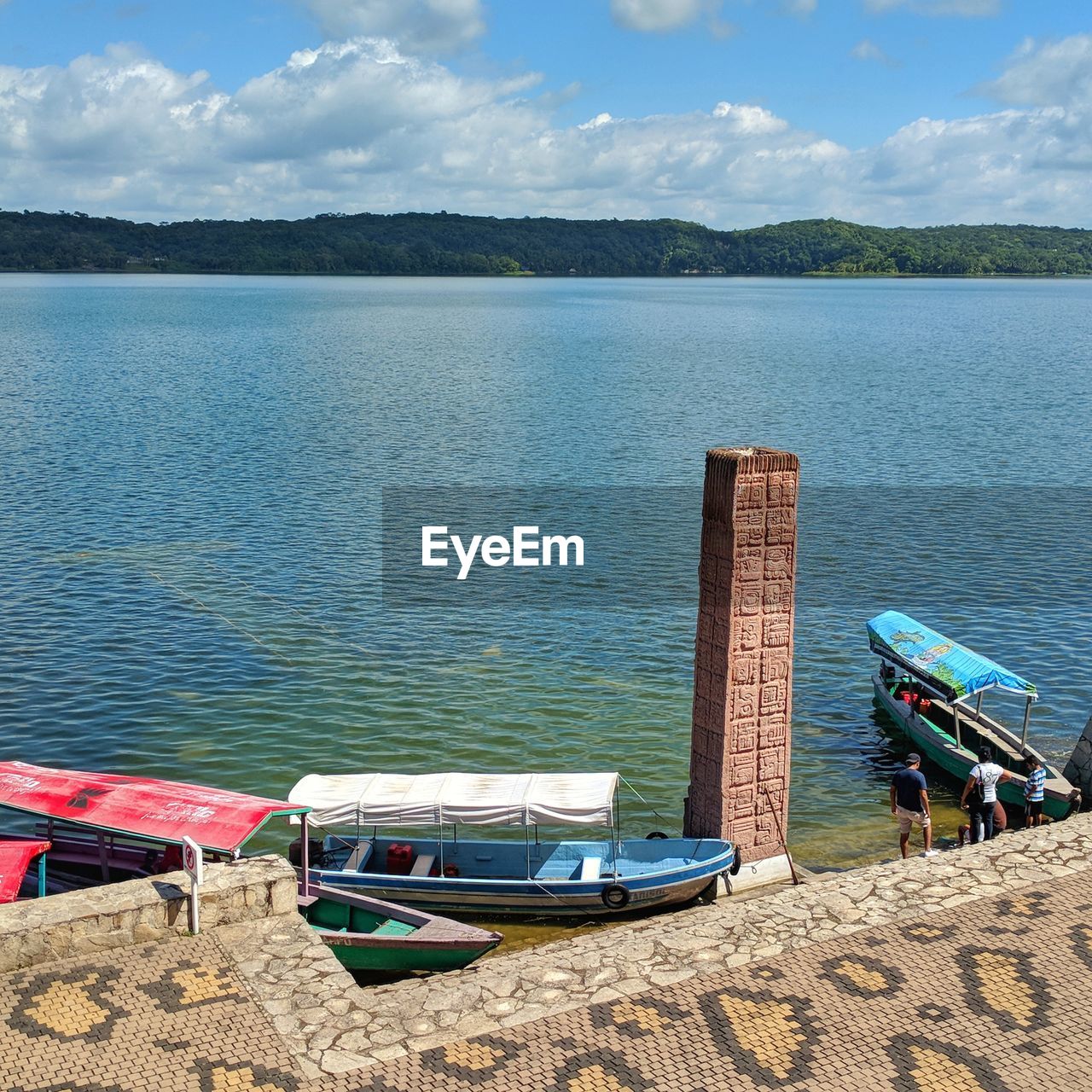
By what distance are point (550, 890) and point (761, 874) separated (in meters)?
3.39

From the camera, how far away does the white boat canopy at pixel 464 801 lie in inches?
741

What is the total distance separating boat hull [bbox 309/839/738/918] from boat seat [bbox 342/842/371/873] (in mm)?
454

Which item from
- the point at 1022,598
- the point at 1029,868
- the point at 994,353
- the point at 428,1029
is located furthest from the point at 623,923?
the point at 994,353

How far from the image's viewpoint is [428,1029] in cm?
1201

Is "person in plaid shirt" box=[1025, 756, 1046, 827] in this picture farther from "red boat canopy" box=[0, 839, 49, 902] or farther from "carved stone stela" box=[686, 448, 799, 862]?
"red boat canopy" box=[0, 839, 49, 902]

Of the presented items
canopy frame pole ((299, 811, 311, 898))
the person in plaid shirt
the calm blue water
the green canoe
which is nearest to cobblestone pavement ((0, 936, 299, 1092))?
the green canoe

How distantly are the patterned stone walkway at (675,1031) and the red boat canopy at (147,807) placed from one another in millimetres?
3191

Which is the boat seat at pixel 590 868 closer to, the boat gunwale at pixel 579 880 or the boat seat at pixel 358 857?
the boat gunwale at pixel 579 880

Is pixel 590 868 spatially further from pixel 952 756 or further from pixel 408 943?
pixel 952 756

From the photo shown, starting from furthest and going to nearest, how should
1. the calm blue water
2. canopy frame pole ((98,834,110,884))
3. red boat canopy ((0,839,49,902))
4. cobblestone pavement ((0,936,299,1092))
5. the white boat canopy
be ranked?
the calm blue water, the white boat canopy, canopy frame pole ((98,834,110,884)), red boat canopy ((0,839,49,902)), cobblestone pavement ((0,936,299,1092))

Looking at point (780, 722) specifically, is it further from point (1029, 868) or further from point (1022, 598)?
point (1022, 598)

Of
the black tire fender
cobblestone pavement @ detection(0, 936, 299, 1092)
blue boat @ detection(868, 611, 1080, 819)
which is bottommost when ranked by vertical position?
the black tire fender

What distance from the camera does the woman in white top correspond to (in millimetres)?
20125

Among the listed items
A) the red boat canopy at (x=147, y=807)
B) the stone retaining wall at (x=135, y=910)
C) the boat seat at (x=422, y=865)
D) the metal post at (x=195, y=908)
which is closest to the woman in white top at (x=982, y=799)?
the boat seat at (x=422, y=865)
